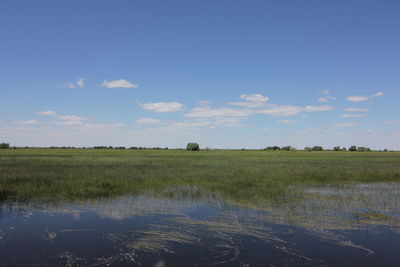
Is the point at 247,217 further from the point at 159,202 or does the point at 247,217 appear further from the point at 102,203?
the point at 102,203

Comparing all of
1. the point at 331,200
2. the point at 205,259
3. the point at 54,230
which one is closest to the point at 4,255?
the point at 54,230

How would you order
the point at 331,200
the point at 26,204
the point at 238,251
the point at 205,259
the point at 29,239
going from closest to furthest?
1. the point at 205,259
2. the point at 238,251
3. the point at 29,239
4. the point at 26,204
5. the point at 331,200

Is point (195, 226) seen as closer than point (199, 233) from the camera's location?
No

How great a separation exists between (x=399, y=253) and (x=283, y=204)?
18.8 ft

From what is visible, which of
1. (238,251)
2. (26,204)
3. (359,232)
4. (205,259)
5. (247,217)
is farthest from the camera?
(26,204)

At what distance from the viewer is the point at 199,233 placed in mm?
8984

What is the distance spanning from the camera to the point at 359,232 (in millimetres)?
9180

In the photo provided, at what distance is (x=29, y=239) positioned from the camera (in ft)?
27.4

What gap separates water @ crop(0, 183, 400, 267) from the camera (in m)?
7.08

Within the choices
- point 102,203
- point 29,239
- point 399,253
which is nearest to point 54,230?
→ point 29,239

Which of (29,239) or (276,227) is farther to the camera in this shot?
(276,227)

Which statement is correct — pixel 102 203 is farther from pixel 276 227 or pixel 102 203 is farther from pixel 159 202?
pixel 276 227

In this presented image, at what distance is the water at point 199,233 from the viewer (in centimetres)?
708

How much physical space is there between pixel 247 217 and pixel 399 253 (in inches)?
197
